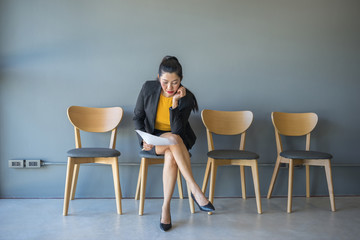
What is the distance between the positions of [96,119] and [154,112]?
0.77 m

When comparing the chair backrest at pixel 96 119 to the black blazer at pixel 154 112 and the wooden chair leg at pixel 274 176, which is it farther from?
the wooden chair leg at pixel 274 176

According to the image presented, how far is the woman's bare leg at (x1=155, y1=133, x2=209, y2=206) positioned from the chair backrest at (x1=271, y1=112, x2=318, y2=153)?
3.87ft

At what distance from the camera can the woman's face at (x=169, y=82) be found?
7.32 ft

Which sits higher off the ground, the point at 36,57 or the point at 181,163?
the point at 36,57

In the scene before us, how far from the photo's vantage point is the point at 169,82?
2.25m

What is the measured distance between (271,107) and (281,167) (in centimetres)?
62

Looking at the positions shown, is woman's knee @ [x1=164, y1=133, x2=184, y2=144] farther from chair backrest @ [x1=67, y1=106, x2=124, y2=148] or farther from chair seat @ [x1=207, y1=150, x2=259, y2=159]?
chair backrest @ [x1=67, y1=106, x2=124, y2=148]

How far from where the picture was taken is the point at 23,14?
301 cm

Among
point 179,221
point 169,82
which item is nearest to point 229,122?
point 169,82

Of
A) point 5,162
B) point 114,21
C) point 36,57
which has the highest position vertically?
point 114,21

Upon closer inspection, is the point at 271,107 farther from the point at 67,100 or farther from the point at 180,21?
the point at 67,100

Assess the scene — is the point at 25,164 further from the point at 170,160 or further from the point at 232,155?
the point at 232,155

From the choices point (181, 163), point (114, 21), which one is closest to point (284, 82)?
point (181, 163)

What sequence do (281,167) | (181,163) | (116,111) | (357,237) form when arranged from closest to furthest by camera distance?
(357,237), (181,163), (116,111), (281,167)
